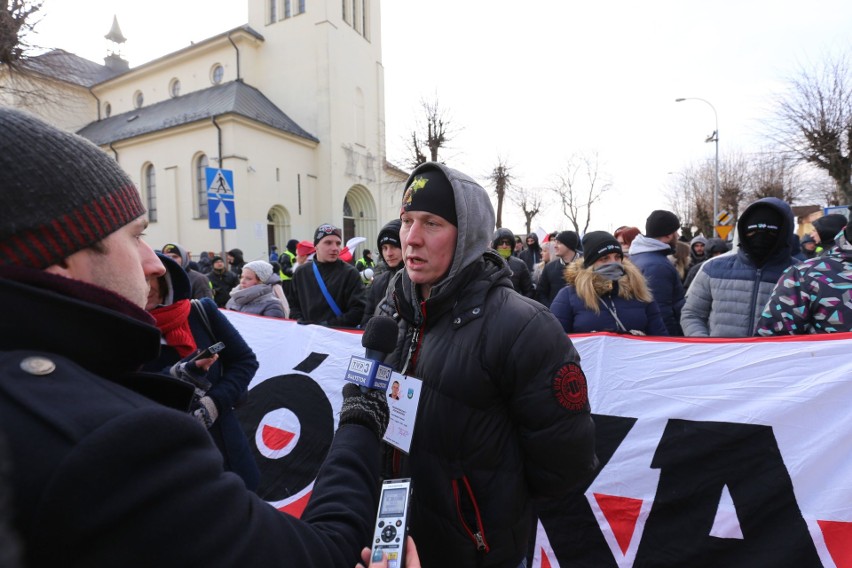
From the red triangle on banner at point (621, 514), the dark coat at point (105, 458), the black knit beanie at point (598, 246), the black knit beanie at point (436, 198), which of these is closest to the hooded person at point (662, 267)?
the black knit beanie at point (598, 246)

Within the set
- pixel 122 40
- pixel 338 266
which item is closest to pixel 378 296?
pixel 338 266

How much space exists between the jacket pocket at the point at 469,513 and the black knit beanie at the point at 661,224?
169 inches

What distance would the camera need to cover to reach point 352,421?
1.34 meters

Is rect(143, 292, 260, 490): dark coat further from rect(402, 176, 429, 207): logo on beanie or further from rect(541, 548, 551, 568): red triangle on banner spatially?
rect(541, 548, 551, 568): red triangle on banner

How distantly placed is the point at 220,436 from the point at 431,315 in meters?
1.58

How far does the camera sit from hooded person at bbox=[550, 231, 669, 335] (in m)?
3.66

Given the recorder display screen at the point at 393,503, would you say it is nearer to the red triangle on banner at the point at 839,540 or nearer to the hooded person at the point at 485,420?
the hooded person at the point at 485,420

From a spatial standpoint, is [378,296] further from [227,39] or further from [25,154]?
[227,39]

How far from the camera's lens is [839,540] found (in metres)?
2.23

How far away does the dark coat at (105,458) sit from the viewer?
604 millimetres

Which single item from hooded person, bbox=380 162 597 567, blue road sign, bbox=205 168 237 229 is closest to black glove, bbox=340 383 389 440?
hooded person, bbox=380 162 597 567

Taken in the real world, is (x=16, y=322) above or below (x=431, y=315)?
above

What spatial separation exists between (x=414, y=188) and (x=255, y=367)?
1619mm

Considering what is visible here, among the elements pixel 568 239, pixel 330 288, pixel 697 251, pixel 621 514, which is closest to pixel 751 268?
pixel 621 514
